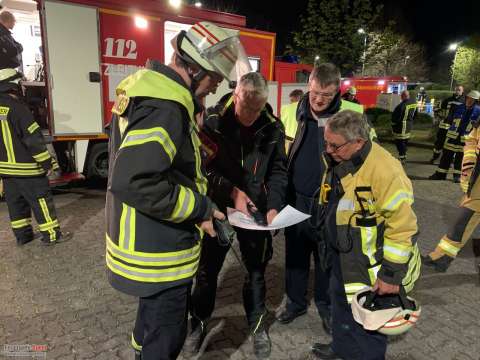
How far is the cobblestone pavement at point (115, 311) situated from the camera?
9.61ft

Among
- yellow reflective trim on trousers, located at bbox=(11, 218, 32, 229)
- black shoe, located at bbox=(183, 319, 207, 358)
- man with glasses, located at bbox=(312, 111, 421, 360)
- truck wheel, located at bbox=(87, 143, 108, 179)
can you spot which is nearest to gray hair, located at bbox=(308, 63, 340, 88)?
man with glasses, located at bbox=(312, 111, 421, 360)

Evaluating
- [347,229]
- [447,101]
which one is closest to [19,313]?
[347,229]

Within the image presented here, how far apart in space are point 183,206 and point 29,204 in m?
3.64

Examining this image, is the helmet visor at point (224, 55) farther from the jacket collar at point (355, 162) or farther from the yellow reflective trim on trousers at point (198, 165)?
the jacket collar at point (355, 162)

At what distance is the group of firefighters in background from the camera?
5.38 ft

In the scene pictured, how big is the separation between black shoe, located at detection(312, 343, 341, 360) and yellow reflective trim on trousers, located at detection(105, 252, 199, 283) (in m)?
1.52

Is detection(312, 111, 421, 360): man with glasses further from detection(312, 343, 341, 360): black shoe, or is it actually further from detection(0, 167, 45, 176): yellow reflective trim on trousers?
detection(0, 167, 45, 176): yellow reflective trim on trousers

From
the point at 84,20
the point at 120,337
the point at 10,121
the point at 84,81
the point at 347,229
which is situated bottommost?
the point at 120,337

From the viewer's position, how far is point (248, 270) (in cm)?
290

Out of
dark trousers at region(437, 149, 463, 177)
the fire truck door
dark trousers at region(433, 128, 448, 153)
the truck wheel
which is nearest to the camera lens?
the fire truck door

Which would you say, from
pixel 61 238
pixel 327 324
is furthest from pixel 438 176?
pixel 61 238

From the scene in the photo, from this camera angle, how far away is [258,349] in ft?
9.35

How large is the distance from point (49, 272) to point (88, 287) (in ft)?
1.87

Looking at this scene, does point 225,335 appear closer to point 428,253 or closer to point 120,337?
point 120,337
